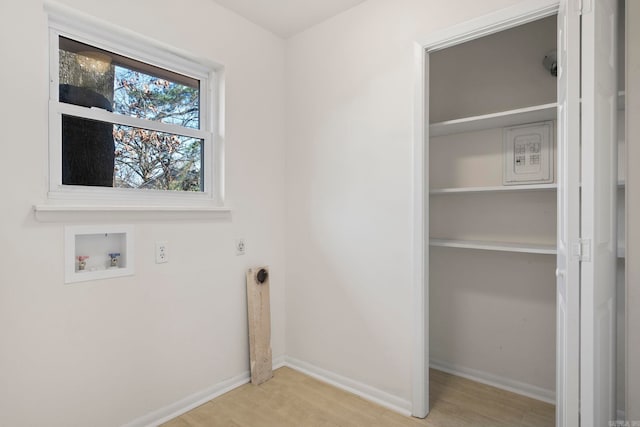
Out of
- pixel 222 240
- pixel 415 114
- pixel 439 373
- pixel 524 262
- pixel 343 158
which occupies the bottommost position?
pixel 439 373

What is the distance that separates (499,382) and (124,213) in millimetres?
2626

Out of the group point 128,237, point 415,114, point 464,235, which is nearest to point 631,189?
point 415,114

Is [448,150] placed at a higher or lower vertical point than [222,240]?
higher

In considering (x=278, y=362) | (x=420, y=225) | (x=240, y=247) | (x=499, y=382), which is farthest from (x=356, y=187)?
(x=499, y=382)

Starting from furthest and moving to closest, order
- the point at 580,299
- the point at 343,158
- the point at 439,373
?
the point at 439,373 → the point at 343,158 → the point at 580,299

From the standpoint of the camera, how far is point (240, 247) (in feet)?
8.10

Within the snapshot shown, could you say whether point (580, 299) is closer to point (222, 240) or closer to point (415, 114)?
point (415, 114)

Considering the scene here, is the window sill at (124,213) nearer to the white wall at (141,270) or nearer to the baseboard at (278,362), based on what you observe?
the white wall at (141,270)

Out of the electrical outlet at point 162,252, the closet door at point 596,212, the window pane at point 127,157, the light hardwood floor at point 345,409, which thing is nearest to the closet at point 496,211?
the light hardwood floor at point 345,409

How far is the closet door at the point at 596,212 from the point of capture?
3.98ft

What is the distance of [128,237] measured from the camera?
1896 millimetres

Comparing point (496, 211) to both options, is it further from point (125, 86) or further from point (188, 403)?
point (125, 86)

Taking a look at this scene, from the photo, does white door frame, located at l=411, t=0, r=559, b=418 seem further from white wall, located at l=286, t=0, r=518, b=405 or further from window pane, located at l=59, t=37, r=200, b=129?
window pane, located at l=59, t=37, r=200, b=129

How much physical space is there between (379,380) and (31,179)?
2212 millimetres
